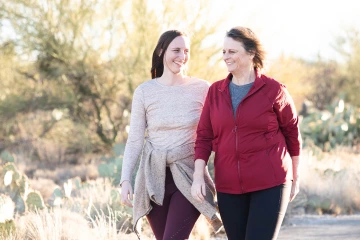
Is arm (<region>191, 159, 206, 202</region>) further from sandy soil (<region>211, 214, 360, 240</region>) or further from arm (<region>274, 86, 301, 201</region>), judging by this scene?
sandy soil (<region>211, 214, 360, 240</region>)

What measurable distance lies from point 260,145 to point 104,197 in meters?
4.59

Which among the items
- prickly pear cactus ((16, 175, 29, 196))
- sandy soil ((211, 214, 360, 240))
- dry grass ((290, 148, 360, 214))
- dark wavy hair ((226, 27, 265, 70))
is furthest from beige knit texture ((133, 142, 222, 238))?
dry grass ((290, 148, 360, 214))

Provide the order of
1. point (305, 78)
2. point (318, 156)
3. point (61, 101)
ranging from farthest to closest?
point (305, 78) < point (61, 101) < point (318, 156)

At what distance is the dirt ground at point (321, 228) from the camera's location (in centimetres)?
743

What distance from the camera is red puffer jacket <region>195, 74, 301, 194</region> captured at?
3887 millimetres

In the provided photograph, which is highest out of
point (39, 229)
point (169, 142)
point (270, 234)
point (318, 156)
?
point (169, 142)

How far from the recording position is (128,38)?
15.3 m

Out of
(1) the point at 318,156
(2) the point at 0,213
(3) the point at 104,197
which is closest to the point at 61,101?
(1) the point at 318,156

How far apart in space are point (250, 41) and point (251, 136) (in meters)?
0.55

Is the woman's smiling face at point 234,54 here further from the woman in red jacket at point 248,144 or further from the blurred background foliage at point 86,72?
the blurred background foliage at point 86,72

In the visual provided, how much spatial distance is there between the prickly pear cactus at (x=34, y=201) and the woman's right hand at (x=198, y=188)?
4046mm

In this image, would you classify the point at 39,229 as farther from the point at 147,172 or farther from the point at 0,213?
the point at 147,172

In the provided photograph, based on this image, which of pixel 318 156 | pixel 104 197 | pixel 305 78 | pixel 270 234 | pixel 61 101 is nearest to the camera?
pixel 270 234

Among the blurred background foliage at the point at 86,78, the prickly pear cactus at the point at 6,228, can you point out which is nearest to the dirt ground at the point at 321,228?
the prickly pear cactus at the point at 6,228
